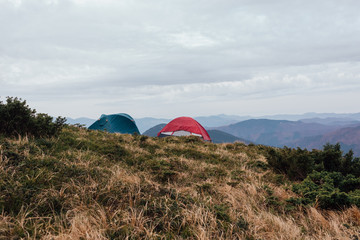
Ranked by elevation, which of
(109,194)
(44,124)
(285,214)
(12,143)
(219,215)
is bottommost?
(285,214)

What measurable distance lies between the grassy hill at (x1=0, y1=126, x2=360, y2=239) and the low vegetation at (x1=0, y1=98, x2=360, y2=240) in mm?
16

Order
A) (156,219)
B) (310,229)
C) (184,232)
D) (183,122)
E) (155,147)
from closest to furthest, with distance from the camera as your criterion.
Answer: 1. (184,232)
2. (156,219)
3. (310,229)
4. (155,147)
5. (183,122)

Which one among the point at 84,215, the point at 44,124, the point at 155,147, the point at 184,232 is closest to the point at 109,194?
the point at 84,215

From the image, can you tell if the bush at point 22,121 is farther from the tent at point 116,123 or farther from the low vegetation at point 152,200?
the tent at point 116,123

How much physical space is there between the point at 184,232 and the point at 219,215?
0.80m

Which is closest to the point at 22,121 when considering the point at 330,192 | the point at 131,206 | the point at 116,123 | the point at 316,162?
the point at 131,206

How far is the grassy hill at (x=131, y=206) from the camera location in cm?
289

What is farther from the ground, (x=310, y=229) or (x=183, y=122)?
(x=183, y=122)

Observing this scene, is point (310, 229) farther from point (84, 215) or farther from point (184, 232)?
point (84, 215)

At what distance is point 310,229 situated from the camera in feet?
11.3

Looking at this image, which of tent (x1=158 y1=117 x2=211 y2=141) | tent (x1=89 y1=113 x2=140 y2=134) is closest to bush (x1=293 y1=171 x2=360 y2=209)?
tent (x1=158 y1=117 x2=211 y2=141)

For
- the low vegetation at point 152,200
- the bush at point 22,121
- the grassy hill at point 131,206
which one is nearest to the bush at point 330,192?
the low vegetation at point 152,200

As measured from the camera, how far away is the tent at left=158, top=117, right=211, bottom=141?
19.8 meters

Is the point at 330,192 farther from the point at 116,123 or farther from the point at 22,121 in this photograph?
the point at 116,123
